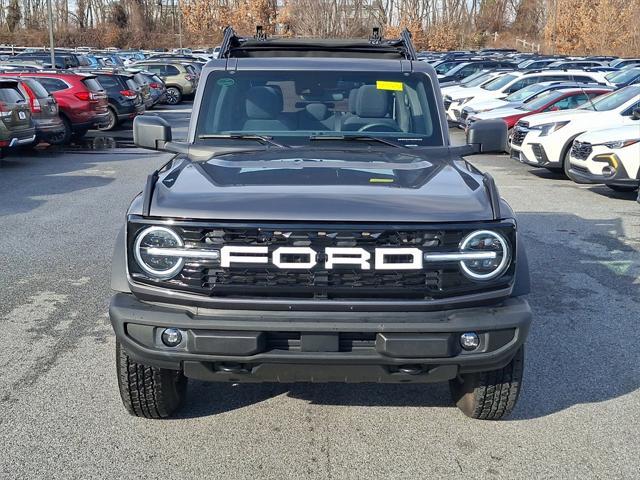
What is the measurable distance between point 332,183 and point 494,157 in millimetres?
13575

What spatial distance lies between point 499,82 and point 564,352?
59.7 feet

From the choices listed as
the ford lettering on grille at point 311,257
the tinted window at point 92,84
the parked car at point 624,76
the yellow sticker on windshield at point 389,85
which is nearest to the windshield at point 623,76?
the parked car at point 624,76

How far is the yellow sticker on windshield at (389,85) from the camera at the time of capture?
5148 millimetres

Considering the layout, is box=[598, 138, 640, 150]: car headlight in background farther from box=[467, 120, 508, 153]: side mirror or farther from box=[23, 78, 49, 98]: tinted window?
box=[23, 78, 49, 98]: tinted window

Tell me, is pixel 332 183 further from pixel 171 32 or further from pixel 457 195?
pixel 171 32

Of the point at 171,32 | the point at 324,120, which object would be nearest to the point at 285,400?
the point at 324,120

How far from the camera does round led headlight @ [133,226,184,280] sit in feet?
11.5

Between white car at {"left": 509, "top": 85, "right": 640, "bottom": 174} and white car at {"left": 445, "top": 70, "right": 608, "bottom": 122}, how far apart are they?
22.3ft

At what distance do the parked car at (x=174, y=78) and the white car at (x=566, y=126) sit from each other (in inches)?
793

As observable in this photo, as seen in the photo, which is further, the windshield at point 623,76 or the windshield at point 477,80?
the windshield at point 477,80

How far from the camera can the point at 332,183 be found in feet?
12.5

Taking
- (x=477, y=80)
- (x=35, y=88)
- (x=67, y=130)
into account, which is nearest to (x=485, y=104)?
(x=477, y=80)

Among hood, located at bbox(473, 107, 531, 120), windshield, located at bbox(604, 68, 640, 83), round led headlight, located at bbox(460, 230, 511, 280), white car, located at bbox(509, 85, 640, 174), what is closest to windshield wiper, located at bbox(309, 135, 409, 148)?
round led headlight, located at bbox(460, 230, 511, 280)

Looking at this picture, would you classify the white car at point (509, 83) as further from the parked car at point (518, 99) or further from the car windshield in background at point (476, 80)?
the car windshield in background at point (476, 80)
